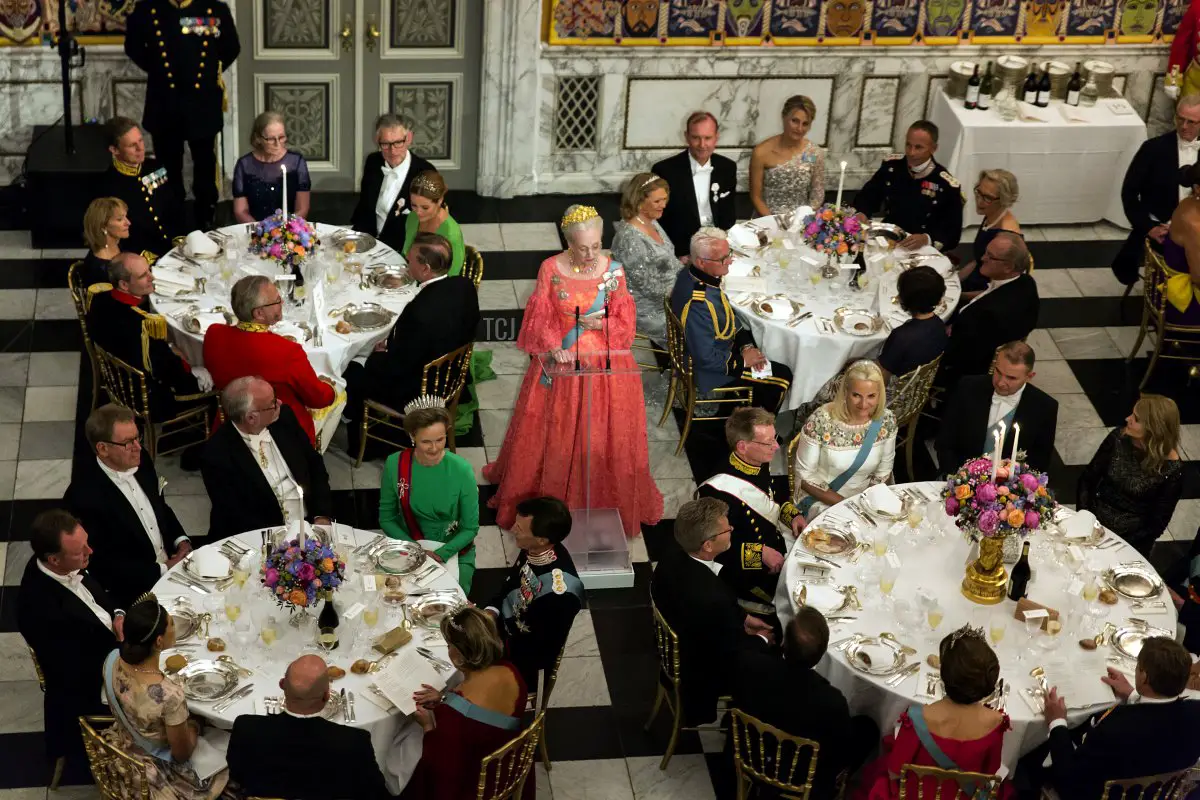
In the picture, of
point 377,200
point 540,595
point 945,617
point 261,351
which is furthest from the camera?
point 377,200

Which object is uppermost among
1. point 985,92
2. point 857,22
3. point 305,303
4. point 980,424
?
point 857,22

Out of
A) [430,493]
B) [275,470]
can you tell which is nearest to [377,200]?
[275,470]

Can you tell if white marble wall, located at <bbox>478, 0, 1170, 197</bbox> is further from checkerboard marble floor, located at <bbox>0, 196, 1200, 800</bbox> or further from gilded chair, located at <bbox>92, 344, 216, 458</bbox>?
gilded chair, located at <bbox>92, 344, 216, 458</bbox>

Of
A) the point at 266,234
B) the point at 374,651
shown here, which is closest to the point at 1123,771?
the point at 374,651

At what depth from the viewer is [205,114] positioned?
32.1 feet

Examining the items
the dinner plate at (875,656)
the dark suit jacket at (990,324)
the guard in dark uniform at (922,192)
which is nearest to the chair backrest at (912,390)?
the dark suit jacket at (990,324)

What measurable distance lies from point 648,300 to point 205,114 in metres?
3.33

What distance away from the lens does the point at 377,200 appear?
898cm

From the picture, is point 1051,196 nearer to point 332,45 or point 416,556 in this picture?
point 332,45

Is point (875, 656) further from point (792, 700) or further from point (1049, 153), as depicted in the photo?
point (1049, 153)

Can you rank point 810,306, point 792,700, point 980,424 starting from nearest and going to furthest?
point 792,700
point 980,424
point 810,306

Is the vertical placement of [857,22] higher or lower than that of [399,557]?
higher

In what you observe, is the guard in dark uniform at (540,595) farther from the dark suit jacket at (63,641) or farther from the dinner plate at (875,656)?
the dark suit jacket at (63,641)

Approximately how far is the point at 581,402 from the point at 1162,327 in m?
3.90
